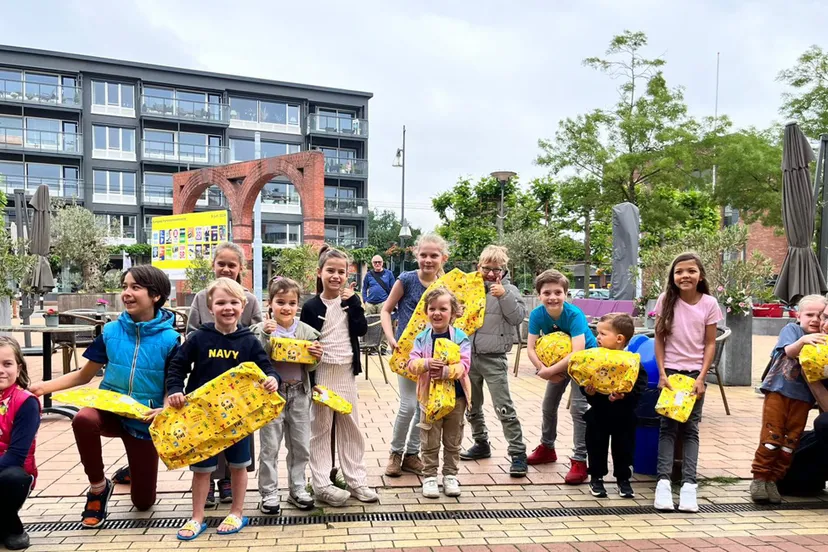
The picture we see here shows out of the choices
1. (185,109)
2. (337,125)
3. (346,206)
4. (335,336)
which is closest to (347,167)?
(346,206)

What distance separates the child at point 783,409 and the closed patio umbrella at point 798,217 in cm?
445

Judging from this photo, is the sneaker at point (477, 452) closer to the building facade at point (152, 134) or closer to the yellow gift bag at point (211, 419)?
the yellow gift bag at point (211, 419)

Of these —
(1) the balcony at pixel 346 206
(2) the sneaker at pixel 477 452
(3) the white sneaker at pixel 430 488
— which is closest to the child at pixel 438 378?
(3) the white sneaker at pixel 430 488

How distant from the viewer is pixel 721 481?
4395mm

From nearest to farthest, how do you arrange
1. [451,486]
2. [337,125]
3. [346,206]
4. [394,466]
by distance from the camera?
[451,486]
[394,466]
[346,206]
[337,125]

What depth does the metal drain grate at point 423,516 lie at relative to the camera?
3496 mm

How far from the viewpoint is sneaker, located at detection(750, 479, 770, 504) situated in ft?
13.0

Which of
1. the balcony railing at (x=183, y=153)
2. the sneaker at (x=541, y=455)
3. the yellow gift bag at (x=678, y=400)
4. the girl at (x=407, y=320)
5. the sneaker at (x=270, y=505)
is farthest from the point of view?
the balcony railing at (x=183, y=153)

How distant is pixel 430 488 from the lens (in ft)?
13.0

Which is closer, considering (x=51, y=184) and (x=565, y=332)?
(x=565, y=332)

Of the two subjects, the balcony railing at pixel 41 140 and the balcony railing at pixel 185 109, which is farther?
the balcony railing at pixel 185 109

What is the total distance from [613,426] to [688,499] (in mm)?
588

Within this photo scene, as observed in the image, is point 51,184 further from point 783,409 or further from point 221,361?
point 783,409

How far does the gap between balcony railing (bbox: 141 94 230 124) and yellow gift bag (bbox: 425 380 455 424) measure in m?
42.4
